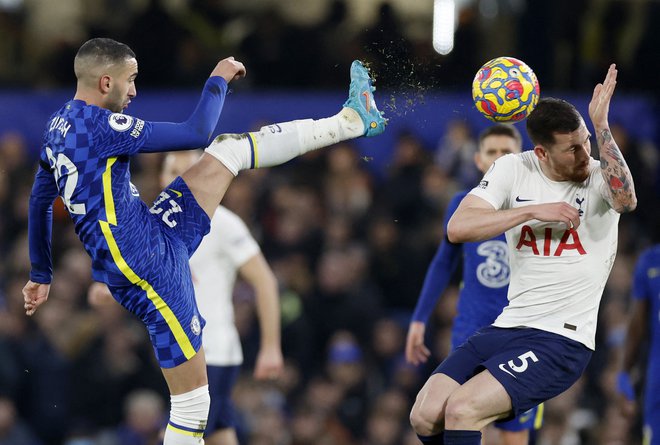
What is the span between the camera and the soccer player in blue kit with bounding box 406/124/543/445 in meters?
6.84

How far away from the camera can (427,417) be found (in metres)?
5.59

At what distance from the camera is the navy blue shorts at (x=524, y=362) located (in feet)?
18.1

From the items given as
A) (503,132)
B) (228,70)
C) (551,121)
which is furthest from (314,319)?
(551,121)

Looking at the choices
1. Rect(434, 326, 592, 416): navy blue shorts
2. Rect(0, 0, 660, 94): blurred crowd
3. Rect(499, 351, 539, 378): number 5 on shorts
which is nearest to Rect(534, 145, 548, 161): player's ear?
Rect(434, 326, 592, 416): navy blue shorts

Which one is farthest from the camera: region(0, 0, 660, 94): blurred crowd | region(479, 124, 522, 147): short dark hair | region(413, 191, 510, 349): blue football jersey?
region(0, 0, 660, 94): blurred crowd

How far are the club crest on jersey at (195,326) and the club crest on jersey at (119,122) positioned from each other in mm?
1062

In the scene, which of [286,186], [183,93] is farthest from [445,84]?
[183,93]

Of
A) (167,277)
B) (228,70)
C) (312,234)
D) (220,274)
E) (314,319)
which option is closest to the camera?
(167,277)

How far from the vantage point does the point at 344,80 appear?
484 inches

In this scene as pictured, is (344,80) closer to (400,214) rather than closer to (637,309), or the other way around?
(400,214)

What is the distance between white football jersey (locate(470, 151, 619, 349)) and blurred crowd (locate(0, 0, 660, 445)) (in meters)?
3.25

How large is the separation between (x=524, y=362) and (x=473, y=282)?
1.42 meters

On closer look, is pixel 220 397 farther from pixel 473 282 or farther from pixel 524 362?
pixel 524 362

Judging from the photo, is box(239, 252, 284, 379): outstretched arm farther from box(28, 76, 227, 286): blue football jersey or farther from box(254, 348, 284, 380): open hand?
box(28, 76, 227, 286): blue football jersey
